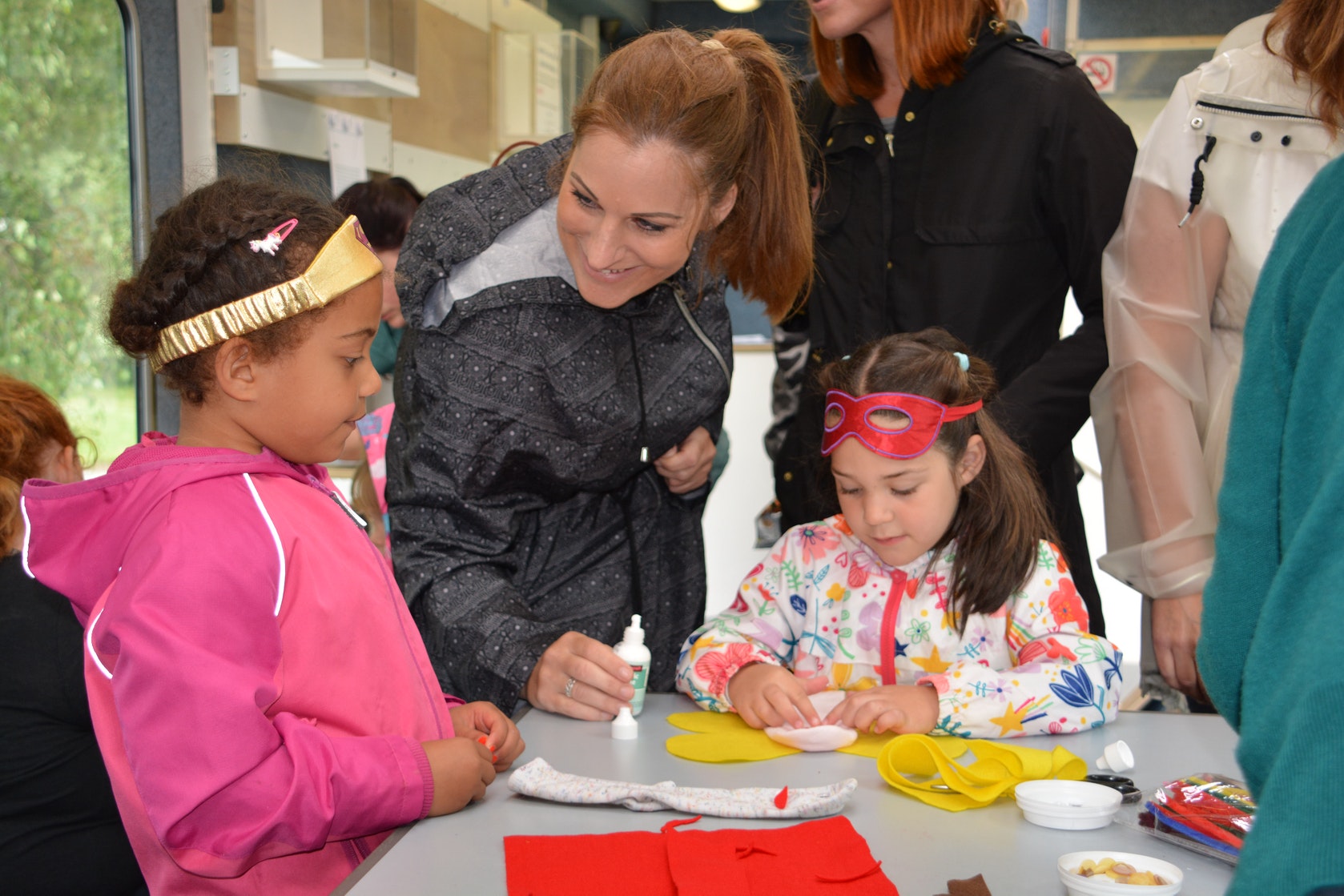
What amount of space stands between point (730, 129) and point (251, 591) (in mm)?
926

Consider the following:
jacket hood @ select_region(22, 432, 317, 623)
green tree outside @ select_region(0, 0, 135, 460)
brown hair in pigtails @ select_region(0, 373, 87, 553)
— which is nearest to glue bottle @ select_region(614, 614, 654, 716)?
jacket hood @ select_region(22, 432, 317, 623)

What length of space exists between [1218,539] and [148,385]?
9.97 feet

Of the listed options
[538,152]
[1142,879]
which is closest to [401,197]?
[538,152]

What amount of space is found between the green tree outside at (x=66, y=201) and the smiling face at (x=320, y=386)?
5.07ft

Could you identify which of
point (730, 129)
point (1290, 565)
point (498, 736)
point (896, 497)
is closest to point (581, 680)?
point (498, 736)

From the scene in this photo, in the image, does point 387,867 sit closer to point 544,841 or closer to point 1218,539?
point 544,841

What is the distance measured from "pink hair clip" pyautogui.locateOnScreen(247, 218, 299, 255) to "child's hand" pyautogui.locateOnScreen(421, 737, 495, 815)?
22.0 inches

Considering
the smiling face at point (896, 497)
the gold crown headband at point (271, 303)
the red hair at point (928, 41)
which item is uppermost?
the red hair at point (928, 41)

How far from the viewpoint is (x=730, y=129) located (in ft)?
5.29

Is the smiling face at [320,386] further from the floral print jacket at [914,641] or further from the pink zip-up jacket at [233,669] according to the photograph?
the floral print jacket at [914,641]

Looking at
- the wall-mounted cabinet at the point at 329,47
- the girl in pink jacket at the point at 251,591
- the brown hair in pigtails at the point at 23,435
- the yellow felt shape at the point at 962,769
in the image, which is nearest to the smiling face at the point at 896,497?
the yellow felt shape at the point at 962,769

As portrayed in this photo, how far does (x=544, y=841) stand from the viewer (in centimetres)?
112

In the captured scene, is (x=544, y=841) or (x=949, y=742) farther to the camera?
(x=949, y=742)

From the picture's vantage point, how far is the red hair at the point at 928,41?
1.85 m
